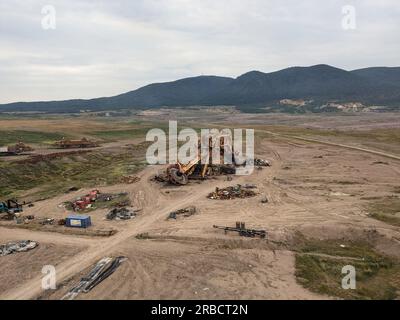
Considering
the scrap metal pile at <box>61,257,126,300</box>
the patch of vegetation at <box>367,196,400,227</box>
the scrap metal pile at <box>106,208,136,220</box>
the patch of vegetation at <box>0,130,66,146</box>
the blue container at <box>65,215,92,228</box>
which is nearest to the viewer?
the scrap metal pile at <box>61,257,126,300</box>

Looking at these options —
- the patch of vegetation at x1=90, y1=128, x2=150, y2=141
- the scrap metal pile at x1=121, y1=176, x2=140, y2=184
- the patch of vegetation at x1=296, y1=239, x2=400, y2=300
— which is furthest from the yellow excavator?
the patch of vegetation at x1=90, y1=128, x2=150, y2=141

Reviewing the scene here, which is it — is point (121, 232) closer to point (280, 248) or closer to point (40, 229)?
point (40, 229)

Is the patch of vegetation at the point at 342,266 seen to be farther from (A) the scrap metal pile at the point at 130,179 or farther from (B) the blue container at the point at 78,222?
(A) the scrap metal pile at the point at 130,179

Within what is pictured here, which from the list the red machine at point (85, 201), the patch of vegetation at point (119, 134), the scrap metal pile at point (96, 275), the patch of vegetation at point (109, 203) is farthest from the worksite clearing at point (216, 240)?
the patch of vegetation at point (119, 134)

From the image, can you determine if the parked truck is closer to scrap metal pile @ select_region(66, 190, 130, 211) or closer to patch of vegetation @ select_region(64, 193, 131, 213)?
patch of vegetation @ select_region(64, 193, 131, 213)
